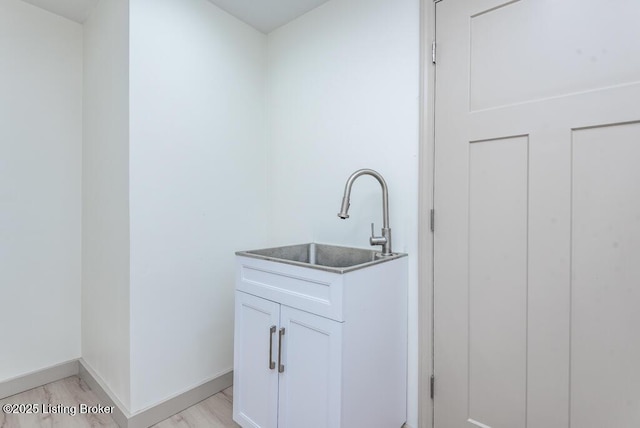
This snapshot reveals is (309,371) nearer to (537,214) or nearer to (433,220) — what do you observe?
(433,220)

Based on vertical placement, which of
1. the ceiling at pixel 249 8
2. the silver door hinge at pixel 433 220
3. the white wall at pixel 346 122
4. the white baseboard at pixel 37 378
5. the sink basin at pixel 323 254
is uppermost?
the ceiling at pixel 249 8

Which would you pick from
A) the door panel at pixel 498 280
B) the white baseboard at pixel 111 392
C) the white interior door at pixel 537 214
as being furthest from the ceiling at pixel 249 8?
the white baseboard at pixel 111 392

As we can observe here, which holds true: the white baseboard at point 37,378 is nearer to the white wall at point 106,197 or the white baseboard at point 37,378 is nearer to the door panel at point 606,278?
the white wall at point 106,197

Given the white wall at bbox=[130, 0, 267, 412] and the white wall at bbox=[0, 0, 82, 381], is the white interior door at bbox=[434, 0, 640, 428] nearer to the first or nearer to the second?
Result: the white wall at bbox=[130, 0, 267, 412]

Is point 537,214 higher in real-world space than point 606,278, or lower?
higher

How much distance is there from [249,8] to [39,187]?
5.72 ft

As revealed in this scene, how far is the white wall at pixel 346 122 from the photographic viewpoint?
1574mm

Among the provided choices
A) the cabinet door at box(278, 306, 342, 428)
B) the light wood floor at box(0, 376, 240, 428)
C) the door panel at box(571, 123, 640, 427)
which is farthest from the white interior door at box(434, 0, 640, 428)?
the light wood floor at box(0, 376, 240, 428)

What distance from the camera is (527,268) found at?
123 centimetres

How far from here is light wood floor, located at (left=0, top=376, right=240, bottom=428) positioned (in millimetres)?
1676

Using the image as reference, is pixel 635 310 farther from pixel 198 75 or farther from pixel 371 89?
pixel 198 75

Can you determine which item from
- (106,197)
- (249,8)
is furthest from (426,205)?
(106,197)

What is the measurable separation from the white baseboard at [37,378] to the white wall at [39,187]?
0.13 feet

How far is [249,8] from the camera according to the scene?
6.57ft
